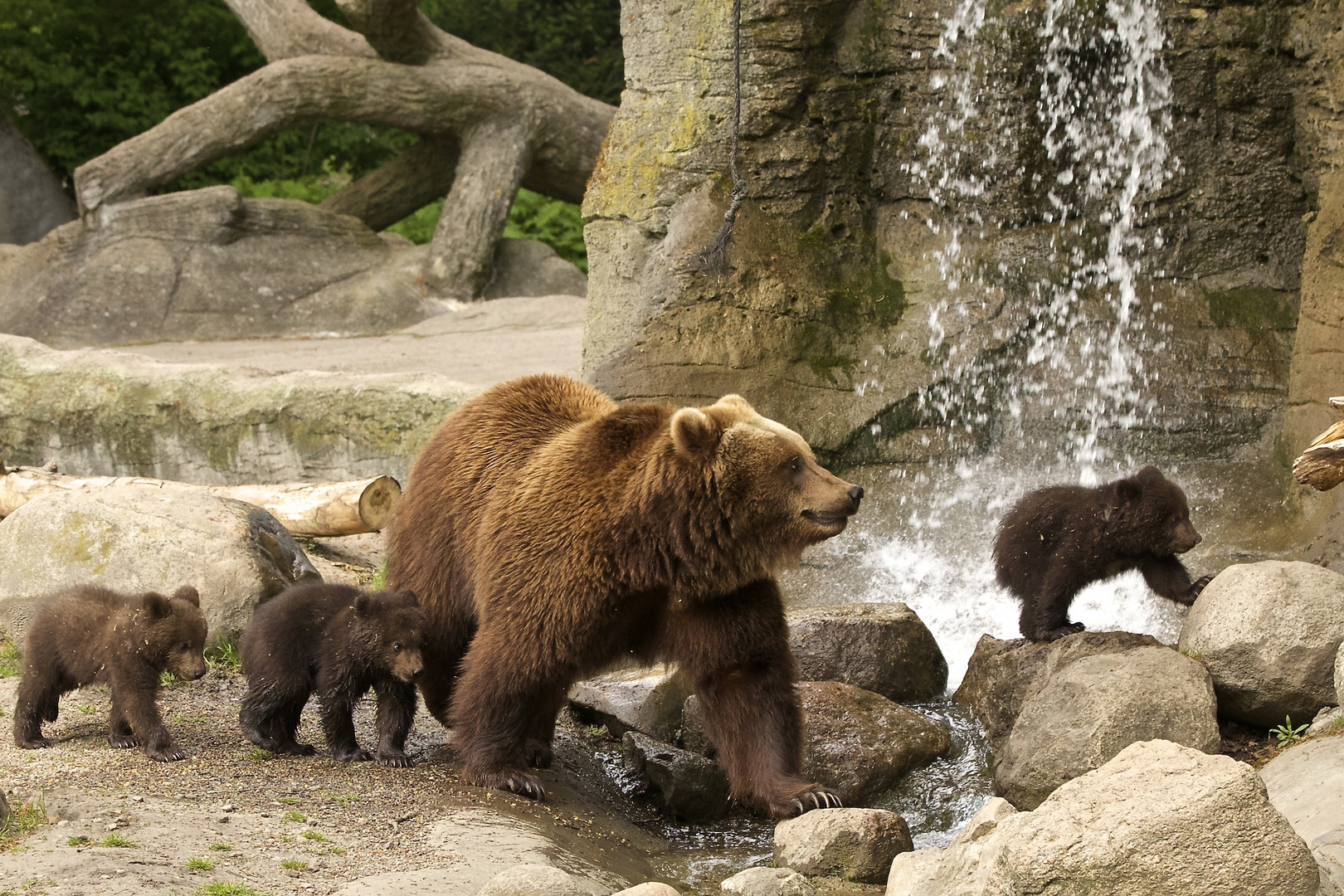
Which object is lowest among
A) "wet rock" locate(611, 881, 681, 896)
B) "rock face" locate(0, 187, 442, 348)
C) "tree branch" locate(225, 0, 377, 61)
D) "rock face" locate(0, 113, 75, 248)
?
"wet rock" locate(611, 881, 681, 896)

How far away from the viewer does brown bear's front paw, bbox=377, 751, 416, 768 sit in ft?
17.6

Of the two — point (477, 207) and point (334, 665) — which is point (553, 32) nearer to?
point (477, 207)

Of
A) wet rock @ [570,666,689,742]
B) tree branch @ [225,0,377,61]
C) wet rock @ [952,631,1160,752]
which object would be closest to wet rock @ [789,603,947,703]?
wet rock @ [952,631,1160,752]

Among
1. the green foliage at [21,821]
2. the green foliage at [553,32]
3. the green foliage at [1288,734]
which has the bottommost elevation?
the green foliage at [21,821]

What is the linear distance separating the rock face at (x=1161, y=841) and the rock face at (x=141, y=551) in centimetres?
435

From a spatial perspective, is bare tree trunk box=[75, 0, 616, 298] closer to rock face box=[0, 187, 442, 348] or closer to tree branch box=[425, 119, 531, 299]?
tree branch box=[425, 119, 531, 299]

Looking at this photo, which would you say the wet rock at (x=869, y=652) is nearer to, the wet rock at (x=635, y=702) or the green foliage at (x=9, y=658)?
the wet rock at (x=635, y=702)

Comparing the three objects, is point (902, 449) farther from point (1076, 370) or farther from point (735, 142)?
point (735, 142)

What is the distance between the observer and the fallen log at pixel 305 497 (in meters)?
8.40

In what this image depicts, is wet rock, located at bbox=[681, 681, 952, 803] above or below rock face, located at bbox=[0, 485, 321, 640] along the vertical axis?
below

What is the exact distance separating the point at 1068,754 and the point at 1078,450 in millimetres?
4311

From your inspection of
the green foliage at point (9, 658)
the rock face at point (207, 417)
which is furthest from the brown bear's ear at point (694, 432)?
the rock face at point (207, 417)

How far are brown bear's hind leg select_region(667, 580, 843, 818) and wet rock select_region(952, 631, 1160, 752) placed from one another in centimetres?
110

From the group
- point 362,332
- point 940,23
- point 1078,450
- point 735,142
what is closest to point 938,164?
point 940,23
